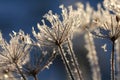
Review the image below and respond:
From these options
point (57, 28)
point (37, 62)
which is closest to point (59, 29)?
point (57, 28)

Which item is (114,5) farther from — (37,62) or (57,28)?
(37,62)

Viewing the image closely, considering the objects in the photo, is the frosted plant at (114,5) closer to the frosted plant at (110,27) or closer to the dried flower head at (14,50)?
the frosted plant at (110,27)

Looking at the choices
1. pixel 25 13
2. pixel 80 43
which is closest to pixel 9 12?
pixel 25 13

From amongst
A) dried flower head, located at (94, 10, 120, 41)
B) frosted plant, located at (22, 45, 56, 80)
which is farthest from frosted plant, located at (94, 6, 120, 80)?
frosted plant, located at (22, 45, 56, 80)

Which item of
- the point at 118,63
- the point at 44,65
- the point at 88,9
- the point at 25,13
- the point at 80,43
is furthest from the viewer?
the point at 25,13

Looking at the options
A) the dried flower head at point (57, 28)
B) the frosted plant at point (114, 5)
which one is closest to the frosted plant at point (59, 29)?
the dried flower head at point (57, 28)

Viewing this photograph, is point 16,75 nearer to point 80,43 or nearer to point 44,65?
point 44,65
